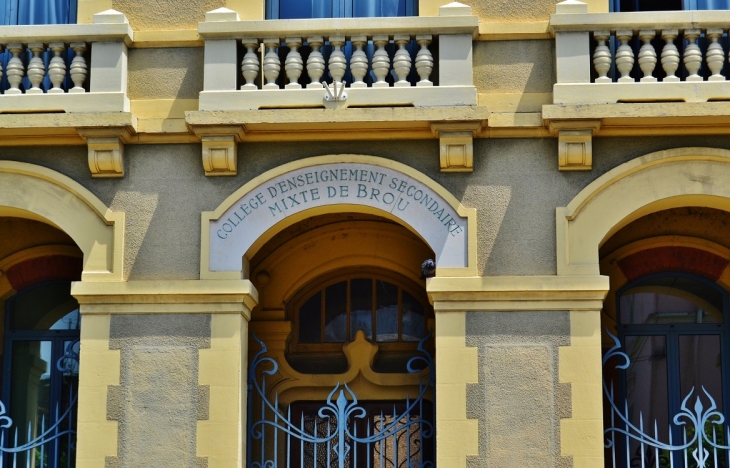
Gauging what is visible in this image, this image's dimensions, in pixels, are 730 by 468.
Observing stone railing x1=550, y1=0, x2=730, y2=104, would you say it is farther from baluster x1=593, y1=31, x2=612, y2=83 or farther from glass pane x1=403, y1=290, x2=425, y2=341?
glass pane x1=403, y1=290, x2=425, y2=341

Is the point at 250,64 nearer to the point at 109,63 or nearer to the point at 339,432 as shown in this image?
the point at 109,63

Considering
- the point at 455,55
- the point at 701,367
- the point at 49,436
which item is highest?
the point at 455,55

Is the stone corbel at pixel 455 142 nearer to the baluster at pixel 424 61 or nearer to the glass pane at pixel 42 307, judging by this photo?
the baluster at pixel 424 61

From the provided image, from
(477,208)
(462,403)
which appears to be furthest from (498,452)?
(477,208)

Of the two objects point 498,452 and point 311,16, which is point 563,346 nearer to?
point 498,452

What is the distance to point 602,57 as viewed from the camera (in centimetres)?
1298

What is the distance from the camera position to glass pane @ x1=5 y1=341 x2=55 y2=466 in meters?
14.4

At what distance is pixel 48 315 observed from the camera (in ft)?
48.2

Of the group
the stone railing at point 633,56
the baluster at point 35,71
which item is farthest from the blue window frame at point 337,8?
the baluster at point 35,71

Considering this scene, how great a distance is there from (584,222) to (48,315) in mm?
5680

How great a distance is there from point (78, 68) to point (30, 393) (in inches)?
137

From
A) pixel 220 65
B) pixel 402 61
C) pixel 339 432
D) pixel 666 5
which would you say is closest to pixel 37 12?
pixel 220 65

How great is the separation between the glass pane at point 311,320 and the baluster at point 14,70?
369cm

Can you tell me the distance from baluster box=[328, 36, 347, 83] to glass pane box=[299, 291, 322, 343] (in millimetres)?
2685
